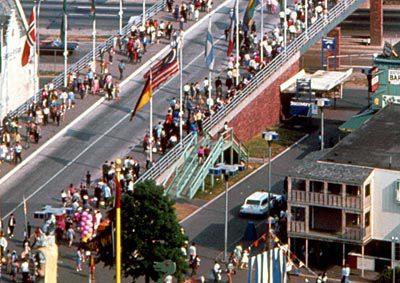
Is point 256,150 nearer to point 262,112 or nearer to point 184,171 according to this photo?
point 262,112

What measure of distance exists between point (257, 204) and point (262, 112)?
65.0 feet

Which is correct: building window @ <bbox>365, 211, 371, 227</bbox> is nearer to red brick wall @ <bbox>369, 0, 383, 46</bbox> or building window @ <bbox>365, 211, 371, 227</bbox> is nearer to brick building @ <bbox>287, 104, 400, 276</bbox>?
brick building @ <bbox>287, 104, 400, 276</bbox>

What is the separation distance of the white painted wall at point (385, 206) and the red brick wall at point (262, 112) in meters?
22.2

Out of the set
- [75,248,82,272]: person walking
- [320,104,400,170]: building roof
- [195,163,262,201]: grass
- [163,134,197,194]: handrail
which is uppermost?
[320,104,400,170]: building roof

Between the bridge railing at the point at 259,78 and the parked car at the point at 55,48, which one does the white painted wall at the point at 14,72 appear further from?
the parked car at the point at 55,48

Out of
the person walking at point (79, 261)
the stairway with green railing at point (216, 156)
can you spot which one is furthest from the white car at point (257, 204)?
the person walking at point (79, 261)

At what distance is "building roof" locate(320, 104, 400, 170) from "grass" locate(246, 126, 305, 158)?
1061 centimetres

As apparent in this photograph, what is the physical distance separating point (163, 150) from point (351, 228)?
757 inches

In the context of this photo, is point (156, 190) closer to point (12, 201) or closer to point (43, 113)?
point (12, 201)

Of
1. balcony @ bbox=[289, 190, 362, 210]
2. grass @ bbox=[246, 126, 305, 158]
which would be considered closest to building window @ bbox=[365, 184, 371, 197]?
balcony @ bbox=[289, 190, 362, 210]

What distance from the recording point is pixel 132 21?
457 ft

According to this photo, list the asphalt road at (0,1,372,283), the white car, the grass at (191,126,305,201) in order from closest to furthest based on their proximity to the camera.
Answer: the asphalt road at (0,1,372,283) < the white car < the grass at (191,126,305,201)

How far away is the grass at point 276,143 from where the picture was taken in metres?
124

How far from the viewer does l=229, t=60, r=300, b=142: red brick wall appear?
125 meters
